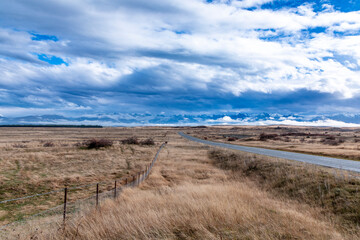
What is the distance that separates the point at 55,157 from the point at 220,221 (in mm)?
29203

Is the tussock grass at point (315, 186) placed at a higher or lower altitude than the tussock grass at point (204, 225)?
lower

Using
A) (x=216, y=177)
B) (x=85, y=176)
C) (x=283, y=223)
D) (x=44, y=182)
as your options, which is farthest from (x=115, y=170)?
(x=283, y=223)

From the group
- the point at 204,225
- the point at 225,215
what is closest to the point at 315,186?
the point at 225,215

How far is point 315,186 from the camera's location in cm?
1408

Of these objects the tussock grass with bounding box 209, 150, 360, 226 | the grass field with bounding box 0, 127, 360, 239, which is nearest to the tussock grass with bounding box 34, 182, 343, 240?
the grass field with bounding box 0, 127, 360, 239

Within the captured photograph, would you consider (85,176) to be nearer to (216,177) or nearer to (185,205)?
(216,177)

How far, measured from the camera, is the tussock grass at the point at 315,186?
35.1ft

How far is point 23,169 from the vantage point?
24.4 metres

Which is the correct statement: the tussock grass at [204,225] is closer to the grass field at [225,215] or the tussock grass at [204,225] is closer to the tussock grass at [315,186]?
the grass field at [225,215]

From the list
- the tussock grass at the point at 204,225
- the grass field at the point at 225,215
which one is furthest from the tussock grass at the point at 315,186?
the tussock grass at the point at 204,225

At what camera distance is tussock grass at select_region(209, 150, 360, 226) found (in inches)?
421

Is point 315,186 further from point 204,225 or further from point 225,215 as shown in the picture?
point 204,225

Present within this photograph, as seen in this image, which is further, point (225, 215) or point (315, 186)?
point (315, 186)

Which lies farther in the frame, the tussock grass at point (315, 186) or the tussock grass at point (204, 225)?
the tussock grass at point (315, 186)
